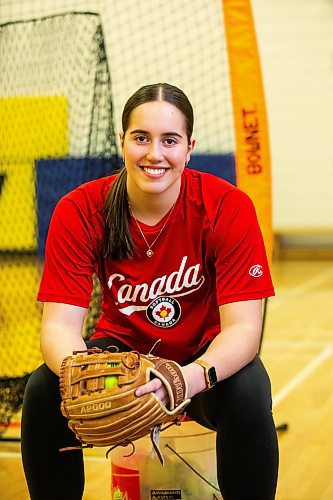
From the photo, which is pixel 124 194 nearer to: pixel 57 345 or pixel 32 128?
pixel 57 345

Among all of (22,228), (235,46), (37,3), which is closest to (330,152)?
(37,3)

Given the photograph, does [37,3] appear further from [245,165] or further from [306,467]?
[306,467]

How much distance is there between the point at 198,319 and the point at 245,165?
35.2 inches

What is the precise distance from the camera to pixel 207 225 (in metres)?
1.98

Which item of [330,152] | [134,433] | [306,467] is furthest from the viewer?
[330,152]

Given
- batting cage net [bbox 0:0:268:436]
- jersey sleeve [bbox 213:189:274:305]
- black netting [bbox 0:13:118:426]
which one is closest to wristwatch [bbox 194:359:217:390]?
jersey sleeve [bbox 213:189:274:305]

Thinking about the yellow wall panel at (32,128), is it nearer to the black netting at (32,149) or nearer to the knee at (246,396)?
the black netting at (32,149)

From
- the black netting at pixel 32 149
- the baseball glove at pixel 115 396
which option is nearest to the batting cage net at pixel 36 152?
the black netting at pixel 32 149

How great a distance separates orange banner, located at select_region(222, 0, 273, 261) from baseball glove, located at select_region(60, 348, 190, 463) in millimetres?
1122

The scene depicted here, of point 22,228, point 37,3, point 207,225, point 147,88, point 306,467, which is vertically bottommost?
point 306,467

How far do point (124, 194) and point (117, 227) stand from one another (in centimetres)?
8

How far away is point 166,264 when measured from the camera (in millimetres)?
2004

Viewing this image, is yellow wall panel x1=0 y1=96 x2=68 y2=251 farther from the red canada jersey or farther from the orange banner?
the red canada jersey

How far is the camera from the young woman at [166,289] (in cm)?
178
